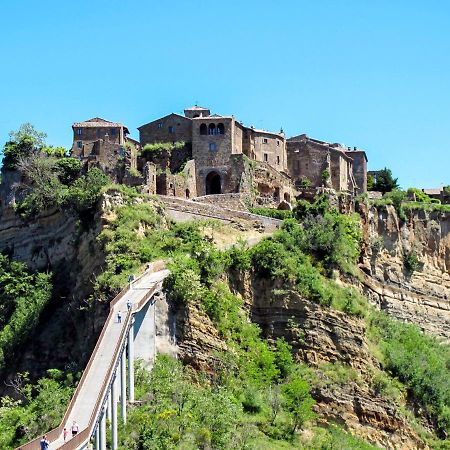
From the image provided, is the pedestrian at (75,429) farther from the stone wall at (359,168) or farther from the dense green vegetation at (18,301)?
the stone wall at (359,168)

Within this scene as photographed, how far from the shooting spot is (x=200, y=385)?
4531 centimetres

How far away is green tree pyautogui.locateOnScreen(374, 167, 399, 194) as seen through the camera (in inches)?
3098

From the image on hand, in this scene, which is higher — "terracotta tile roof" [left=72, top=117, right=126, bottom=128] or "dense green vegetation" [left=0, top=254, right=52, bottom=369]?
"terracotta tile roof" [left=72, top=117, right=126, bottom=128]

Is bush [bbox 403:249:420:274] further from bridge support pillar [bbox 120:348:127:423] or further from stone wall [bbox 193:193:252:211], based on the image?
bridge support pillar [bbox 120:348:127:423]

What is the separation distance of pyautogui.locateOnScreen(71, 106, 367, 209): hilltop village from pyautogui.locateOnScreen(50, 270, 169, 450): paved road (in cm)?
1721

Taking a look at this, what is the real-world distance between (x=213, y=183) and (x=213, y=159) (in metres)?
1.56

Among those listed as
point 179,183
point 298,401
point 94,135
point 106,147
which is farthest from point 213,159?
point 298,401

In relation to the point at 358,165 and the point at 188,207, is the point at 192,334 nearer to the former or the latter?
the point at 188,207

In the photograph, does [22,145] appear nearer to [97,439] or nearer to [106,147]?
[106,147]

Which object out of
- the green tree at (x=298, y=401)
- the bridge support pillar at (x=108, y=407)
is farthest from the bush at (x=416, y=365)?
the bridge support pillar at (x=108, y=407)

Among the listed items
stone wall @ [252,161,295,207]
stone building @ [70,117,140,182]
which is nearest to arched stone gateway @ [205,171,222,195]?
stone wall @ [252,161,295,207]

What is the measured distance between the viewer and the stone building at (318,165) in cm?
7044

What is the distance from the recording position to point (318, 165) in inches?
2790

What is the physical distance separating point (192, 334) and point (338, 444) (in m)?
8.11
